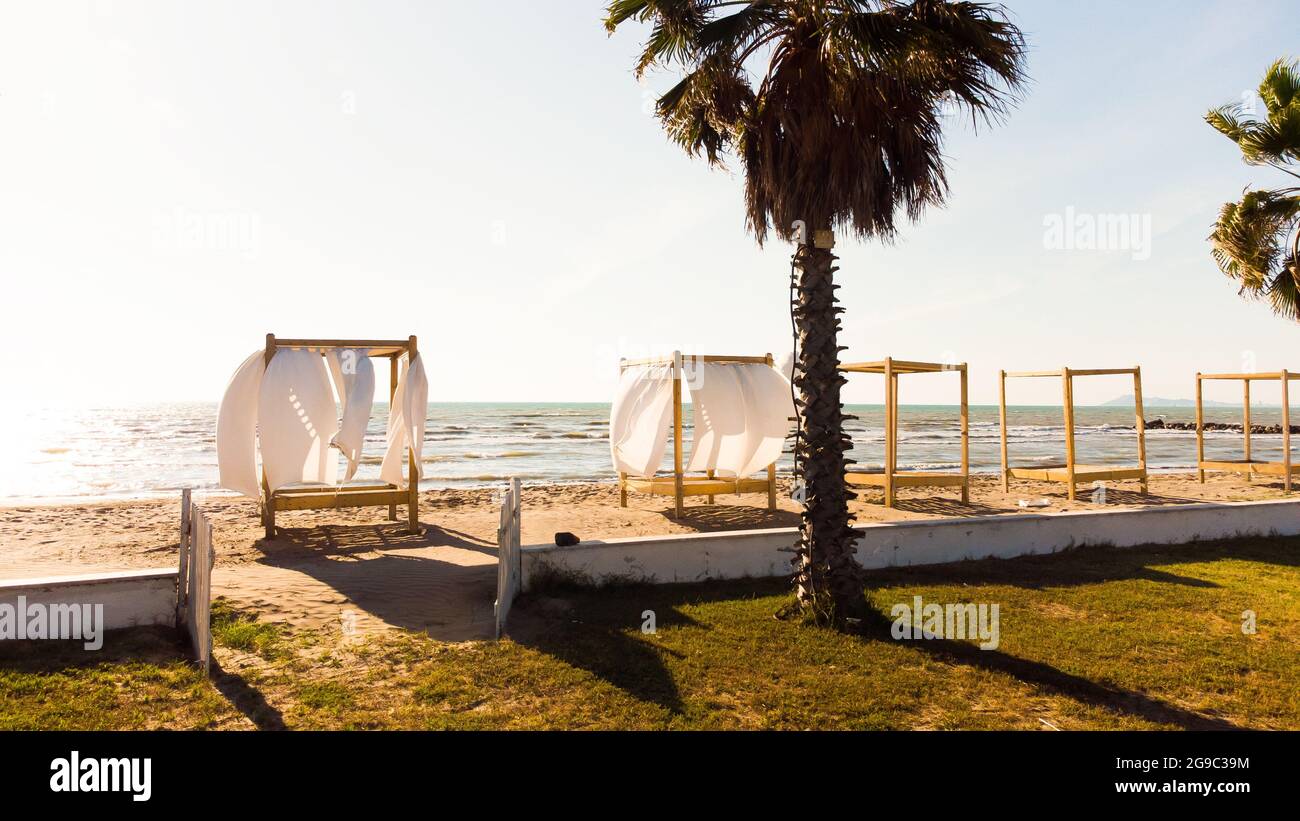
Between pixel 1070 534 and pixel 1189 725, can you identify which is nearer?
pixel 1189 725

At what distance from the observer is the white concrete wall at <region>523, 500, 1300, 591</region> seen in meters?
7.37

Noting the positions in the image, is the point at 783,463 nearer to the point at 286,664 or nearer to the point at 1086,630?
the point at 1086,630

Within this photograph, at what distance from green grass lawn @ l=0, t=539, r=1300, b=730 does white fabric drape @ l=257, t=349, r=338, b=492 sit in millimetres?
3249

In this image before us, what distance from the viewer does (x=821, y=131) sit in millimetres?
5977

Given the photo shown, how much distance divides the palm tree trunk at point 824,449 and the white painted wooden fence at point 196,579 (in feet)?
14.5

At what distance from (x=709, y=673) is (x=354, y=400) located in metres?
6.26

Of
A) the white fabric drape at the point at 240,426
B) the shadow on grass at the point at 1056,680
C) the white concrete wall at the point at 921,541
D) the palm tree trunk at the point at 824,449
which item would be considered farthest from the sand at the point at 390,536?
the shadow on grass at the point at 1056,680

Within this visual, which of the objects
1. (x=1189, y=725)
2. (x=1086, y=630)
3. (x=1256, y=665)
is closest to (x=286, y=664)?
(x=1189, y=725)

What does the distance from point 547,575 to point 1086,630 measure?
4600 mm

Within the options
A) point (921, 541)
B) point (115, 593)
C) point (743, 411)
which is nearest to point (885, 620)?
point (921, 541)

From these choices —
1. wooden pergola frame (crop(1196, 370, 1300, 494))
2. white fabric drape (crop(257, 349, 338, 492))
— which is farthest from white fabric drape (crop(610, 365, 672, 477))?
wooden pergola frame (crop(1196, 370, 1300, 494))

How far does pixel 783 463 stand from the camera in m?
21.1

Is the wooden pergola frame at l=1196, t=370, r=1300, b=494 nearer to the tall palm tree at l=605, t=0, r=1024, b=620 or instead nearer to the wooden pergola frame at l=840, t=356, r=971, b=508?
the wooden pergola frame at l=840, t=356, r=971, b=508
